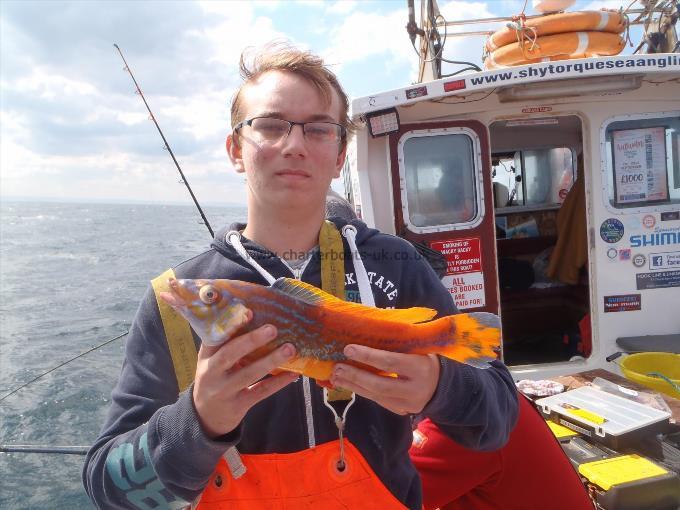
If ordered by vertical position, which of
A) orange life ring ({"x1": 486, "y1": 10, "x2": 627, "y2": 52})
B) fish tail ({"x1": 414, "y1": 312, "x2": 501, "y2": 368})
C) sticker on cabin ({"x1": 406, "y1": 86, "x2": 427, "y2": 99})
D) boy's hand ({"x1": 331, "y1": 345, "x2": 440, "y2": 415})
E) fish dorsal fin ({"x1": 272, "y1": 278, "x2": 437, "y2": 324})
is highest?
orange life ring ({"x1": 486, "y1": 10, "x2": 627, "y2": 52})

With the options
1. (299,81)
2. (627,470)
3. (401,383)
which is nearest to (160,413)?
(401,383)

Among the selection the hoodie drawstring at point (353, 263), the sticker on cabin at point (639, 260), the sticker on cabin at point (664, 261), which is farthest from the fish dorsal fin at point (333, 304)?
the sticker on cabin at point (664, 261)

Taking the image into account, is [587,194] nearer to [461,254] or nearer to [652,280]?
[652,280]

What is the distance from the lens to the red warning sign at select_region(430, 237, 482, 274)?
607 centimetres

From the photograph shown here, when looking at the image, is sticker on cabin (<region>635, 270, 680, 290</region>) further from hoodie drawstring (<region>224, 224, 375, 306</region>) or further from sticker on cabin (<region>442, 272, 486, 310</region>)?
hoodie drawstring (<region>224, 224, 375, 306</region>)

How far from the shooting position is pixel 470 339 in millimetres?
1586

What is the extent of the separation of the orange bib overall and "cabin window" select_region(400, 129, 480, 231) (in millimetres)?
4494

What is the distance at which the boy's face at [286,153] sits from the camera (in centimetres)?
195

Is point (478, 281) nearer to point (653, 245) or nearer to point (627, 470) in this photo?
point (653, 245)

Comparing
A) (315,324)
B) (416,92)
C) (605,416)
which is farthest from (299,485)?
(416,92)

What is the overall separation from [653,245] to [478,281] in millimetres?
2199

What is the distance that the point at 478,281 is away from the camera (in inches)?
240

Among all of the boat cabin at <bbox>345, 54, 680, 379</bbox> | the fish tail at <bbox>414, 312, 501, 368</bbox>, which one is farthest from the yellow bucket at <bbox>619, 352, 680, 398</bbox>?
the fish tail at <bbox>414, 312, 501, 368</bbox>

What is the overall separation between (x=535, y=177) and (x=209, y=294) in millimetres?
10968
